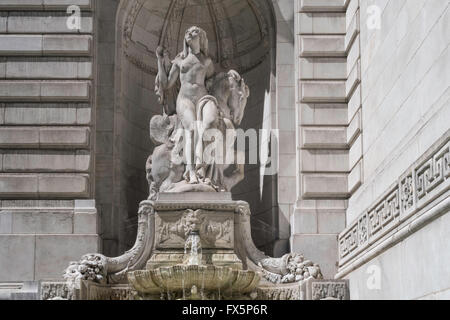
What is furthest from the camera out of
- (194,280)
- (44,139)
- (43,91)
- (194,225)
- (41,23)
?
(41,23)

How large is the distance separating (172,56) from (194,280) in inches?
318

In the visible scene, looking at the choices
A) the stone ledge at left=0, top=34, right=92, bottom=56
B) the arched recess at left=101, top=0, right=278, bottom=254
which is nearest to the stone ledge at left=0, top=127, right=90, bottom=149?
the arched recess at left=101, top=0, right=278, bottom=254

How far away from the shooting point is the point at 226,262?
1884cm

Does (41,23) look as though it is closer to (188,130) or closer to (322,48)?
(188,130)

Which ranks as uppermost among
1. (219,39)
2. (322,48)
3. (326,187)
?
(219,39)

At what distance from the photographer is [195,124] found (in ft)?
66.4

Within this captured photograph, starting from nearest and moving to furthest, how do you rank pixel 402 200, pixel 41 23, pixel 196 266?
pixel 402 200
pixel 196 266
pixel 41 23

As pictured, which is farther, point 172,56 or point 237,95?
point 172,56

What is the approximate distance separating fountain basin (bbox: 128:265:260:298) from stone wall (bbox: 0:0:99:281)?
8.60 feet

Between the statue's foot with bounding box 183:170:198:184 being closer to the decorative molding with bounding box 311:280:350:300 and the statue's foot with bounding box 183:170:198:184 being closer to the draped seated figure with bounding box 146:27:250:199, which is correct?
the draped seated figure with bounding box 146:27:250:199

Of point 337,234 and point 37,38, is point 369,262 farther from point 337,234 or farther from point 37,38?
point 37,38

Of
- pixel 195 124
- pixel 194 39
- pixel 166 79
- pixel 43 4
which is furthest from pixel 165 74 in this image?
pixel 43 4

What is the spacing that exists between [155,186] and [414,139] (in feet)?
24.3

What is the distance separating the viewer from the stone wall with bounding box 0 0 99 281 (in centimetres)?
1975
